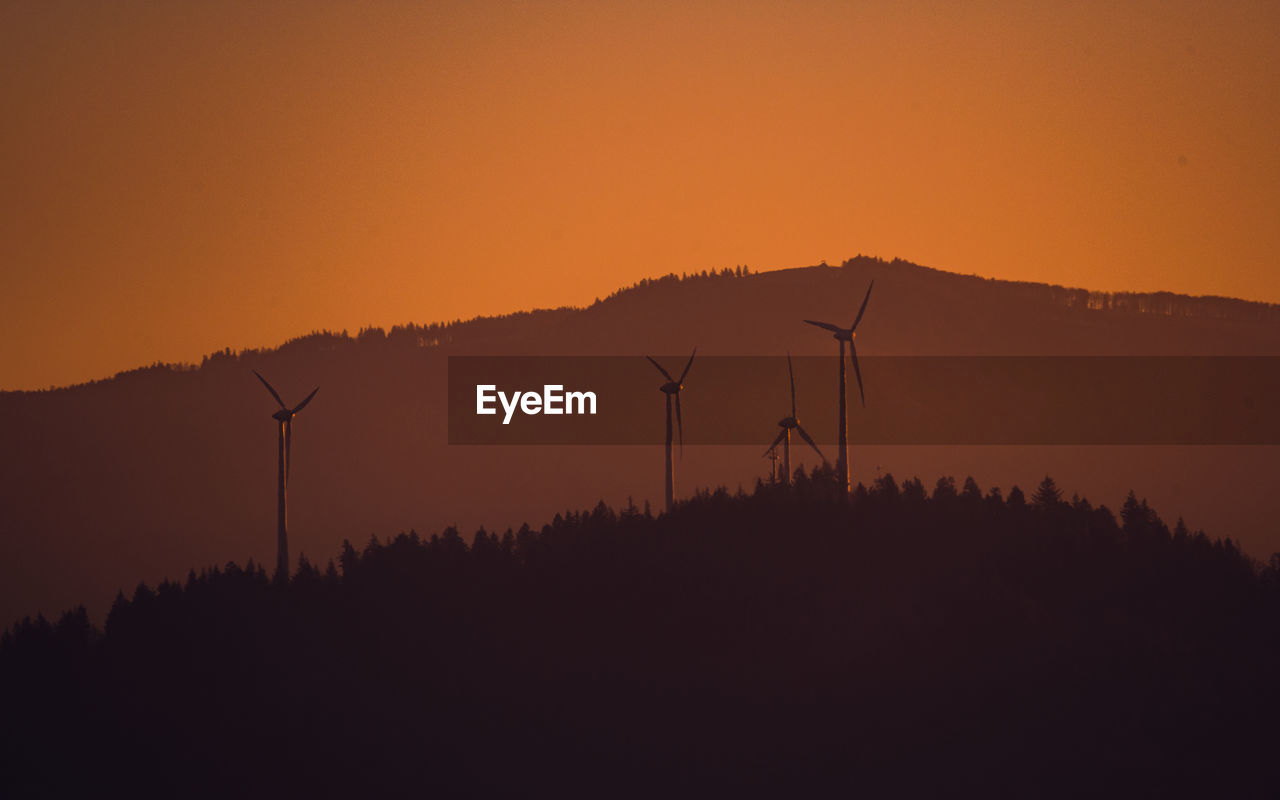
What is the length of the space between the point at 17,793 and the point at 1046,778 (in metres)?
88.7

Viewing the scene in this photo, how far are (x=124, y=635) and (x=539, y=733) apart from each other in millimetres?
53206

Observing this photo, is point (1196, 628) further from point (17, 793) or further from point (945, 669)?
point (17, 793)

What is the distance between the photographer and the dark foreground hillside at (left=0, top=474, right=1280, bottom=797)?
14662 centimetres

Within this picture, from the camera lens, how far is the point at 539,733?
152750 mm

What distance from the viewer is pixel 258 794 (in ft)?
496

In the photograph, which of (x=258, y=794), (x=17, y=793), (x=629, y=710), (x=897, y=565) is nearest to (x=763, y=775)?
(x=629, y=710)

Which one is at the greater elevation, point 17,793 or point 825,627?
point 825,627

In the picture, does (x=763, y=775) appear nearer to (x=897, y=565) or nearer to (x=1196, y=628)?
(x=897, y=565)

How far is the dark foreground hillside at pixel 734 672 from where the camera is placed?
147 meters

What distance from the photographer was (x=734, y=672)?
512 ft

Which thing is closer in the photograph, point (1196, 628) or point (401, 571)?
point (1196, 628)

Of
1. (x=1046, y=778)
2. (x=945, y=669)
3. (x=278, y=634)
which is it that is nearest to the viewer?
(x=1046, y=778)

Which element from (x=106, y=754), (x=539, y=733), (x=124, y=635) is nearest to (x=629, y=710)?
(x=539, y=733)

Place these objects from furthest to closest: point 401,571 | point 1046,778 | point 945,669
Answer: point 401,571, point 945,669, point 1046,778
